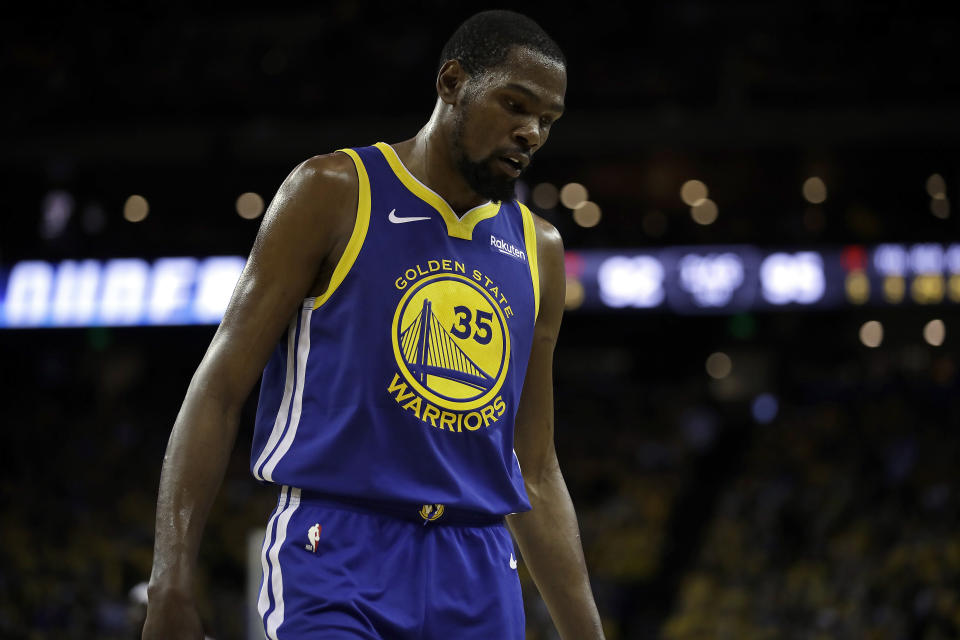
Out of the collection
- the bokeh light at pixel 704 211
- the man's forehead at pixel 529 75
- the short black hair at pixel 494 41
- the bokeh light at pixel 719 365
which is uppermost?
the bokeh light at pixel 704 211

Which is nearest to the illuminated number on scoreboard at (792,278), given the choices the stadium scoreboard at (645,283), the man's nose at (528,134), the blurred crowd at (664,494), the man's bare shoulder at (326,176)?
the stadium scoreboard at (645,283)

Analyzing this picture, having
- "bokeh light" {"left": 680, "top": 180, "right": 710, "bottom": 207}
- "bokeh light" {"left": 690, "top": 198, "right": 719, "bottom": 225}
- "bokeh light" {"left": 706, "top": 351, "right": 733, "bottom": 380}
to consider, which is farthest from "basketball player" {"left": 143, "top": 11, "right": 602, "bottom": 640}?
"bokeh light" {"left": 706, "top": 351, "right": 733, "bottom": 380}

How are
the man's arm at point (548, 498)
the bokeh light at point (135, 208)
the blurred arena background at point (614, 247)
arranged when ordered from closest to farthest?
the man's arm at point (548, 498) → the blurred arena background at point (614, 247) → the bokeh light at point (135, 208)

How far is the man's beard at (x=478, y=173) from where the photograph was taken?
91.0 inches

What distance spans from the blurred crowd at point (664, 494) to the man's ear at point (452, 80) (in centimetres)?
907

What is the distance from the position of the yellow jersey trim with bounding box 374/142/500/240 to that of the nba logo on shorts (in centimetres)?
65

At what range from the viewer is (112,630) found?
40.3ft

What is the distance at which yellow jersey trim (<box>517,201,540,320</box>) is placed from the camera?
246cm

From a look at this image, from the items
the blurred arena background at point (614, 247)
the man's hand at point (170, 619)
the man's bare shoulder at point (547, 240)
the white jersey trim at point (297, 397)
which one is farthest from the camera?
the blurred arena background at point (614, 247)

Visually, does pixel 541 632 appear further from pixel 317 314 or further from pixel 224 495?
pixel 317 314

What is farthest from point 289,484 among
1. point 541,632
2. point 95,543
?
point 95,543

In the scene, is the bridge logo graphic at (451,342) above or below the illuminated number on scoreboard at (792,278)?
below

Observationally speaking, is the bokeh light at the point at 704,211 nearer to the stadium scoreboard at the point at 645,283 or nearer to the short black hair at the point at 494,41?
the stadium scoreboard at the point at 645,283

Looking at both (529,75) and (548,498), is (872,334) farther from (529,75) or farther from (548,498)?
(529,75)
